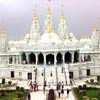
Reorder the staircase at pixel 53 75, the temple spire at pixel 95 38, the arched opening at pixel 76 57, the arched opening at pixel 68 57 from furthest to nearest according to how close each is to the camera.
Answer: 1. the temple spire at pixel 95 38
2. the arched opening at pixel 76 57
3. the arched opening at pixel 68 57
4. the staircase at pixel 53 75

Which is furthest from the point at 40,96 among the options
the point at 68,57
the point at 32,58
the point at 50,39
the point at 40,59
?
the point at 32,58

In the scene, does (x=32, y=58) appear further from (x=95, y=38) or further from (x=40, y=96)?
(x=40, y=96)

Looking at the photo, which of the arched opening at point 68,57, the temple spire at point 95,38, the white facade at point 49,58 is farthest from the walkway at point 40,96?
the temple spire at point 95,38

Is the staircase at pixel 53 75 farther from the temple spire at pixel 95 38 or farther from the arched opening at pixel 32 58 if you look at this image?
the temple spire at pixel 95 38

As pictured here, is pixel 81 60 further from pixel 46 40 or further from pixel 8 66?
pixel 8 66

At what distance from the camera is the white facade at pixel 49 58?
7512 centimetres

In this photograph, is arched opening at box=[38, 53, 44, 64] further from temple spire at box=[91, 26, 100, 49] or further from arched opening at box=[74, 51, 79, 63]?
temple spire at box=[91, 26, 100, 49]

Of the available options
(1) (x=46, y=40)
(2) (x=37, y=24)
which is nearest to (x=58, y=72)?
(1) (x=46, y=40)

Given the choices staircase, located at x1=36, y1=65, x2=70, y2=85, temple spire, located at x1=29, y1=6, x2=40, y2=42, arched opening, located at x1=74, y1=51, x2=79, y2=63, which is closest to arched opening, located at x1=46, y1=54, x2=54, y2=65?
arched opening, located at x1=74, y1=51, x2=79, y2=63

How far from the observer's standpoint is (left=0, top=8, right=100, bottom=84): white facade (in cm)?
7512

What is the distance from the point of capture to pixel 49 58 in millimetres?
80750

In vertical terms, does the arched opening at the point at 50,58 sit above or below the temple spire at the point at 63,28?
below

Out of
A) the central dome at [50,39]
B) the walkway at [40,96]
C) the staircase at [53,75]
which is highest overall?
the central dome at [50,39]

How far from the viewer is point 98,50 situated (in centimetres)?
8231
